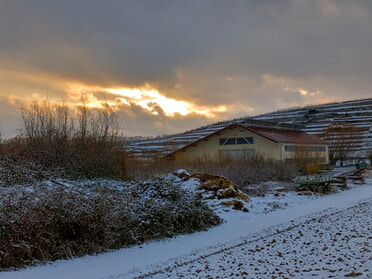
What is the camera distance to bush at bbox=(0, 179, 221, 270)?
6.75 metres

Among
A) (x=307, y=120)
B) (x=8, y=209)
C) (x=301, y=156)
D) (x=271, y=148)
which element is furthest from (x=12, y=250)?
(x=307, y=120)

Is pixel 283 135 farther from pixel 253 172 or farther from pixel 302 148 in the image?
pixel 253 172

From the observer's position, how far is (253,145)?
3812cm

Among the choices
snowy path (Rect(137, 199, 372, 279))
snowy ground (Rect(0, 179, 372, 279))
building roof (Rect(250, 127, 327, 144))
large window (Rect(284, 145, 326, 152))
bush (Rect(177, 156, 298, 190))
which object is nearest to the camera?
snowy path (Rect(137, 199, 372, 279))

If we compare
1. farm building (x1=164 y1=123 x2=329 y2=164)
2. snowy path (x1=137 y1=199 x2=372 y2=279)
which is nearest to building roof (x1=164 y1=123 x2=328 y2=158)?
farm building (x1=164 y1=123 x2=329 y2=164)

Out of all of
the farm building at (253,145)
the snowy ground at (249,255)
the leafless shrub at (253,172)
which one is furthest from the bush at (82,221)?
the farm building at (253,145)

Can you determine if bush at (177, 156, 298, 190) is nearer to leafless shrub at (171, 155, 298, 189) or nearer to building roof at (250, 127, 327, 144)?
leafless shrub at (171, 155, 298, 189)

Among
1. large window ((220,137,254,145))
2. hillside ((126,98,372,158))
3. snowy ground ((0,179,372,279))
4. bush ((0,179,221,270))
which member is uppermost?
hillside ((126,98,372,158))

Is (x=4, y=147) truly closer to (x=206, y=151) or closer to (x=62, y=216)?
(x=62, y=216)

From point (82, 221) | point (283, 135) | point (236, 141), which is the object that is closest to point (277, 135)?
point (283, 135)

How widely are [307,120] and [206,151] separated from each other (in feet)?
145

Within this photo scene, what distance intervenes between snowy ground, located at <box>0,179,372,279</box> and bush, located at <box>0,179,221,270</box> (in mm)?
288

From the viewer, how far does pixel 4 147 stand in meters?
14.6

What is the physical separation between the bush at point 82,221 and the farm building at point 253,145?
24.7 m
